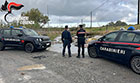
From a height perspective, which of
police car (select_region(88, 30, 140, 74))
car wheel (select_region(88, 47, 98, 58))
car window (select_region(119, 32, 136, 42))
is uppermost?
car window (select_region(119, 32, 136, 42))

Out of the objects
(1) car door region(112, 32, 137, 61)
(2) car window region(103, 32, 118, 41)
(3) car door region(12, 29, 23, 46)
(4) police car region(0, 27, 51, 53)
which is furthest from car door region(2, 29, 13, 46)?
(1) car door region(112, 32, 137, 61)

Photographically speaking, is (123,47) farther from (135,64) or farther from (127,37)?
(135,64)

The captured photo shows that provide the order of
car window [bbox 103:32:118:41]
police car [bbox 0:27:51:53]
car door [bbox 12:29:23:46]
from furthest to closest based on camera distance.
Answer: car door [bbox 12:29:23:46] < police car [bbox 0:27:51:53] < car window [bbox 103:32:118:41]

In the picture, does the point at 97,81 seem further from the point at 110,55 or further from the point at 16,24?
the point at 16,24

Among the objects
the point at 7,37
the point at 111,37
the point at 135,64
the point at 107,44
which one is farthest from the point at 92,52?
the point at 7,37

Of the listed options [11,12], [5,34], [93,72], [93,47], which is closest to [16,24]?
[11,12]

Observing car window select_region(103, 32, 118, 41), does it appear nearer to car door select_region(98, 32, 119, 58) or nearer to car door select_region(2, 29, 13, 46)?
car door select_region(98, 32, 119, 58)

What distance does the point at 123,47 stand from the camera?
14.8ft

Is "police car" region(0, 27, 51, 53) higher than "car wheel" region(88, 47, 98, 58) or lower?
higher

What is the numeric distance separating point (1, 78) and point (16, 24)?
23.2m

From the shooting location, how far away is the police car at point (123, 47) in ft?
13.6

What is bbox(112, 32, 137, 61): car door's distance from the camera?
4.32m

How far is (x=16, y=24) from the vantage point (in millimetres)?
24703

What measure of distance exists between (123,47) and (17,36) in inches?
263
